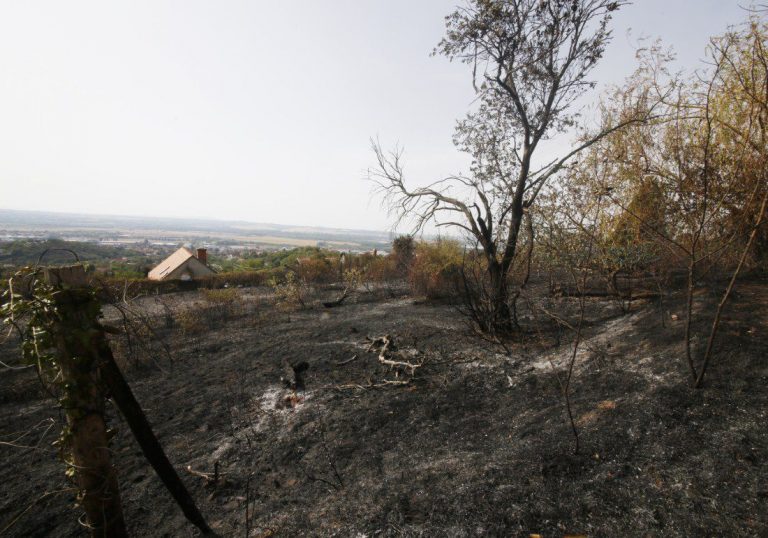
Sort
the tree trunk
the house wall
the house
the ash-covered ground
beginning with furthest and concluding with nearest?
1. the house wall
2. the house
3. the tree trunk
4. the ash-covered ground

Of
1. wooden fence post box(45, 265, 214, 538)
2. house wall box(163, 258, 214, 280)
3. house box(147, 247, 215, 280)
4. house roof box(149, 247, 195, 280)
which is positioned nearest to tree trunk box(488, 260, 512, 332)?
wooden fence post box(45, 265, 214, 538)

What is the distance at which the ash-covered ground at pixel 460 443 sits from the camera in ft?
9.52

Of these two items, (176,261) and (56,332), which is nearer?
(56,332)

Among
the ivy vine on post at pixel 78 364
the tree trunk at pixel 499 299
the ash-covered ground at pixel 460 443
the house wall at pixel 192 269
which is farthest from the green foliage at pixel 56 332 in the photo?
the house wall at pixel 192 269

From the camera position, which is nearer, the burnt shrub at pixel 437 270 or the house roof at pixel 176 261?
the burnt shrub at pixel 437 270

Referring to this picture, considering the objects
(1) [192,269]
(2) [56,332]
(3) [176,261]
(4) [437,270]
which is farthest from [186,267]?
(2) [56,332]

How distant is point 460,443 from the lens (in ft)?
13.9

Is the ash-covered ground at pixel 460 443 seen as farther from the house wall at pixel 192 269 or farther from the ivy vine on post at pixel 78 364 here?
the house wall at pixel 192 269

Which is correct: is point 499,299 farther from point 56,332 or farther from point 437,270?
point 437,270

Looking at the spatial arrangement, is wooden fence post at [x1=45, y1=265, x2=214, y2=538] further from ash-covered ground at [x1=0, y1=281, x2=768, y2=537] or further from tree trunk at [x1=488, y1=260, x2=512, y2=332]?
tree trunk at [x1=488, y1=260, x2=512, y2=332]

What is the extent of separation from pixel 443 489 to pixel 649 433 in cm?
215

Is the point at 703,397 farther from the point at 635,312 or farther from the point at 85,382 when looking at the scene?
the point at 85,382

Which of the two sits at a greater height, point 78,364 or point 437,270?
point 78,364

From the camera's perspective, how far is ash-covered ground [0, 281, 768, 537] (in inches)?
114
